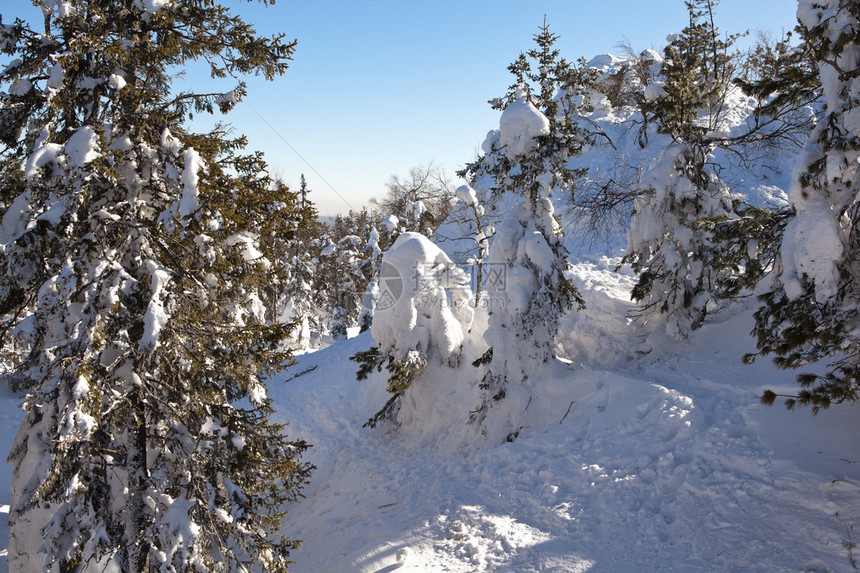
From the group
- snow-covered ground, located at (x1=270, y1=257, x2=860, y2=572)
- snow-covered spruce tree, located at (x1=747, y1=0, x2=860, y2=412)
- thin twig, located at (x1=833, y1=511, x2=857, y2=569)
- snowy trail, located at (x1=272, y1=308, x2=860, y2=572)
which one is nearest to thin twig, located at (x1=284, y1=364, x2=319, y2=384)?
snow-covered ground, located at (x1=270, y1=257, x2=860, y2=572)

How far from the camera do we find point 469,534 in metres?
7.73

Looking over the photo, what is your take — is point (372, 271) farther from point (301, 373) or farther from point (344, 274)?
point (301, 373)

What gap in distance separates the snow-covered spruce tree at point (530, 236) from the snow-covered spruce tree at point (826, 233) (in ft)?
17.6

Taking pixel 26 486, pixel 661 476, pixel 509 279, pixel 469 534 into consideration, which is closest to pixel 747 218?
pixel 661 476

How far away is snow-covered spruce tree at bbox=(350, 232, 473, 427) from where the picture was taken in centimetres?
1254

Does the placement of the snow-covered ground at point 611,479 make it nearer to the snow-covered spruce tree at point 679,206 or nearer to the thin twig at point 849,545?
the thin twig at point 849,545

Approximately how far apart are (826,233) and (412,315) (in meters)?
8.92

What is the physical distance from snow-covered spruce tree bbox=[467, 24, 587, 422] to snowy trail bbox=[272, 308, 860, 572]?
1291 millimetres

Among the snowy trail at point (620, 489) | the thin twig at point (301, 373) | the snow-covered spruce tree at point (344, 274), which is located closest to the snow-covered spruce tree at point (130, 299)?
the snowy trail at point (620, 489)

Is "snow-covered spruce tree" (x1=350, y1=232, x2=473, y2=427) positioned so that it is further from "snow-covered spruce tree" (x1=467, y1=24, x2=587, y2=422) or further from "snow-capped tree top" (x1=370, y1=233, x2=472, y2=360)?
"snow-covered spruce tree" (x1=467, y1=24, x2=587, y2=422)

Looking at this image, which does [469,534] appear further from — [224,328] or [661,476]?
[224,328]

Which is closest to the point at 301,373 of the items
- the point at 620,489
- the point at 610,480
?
the point at 610,480

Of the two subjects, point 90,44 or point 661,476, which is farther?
point 661,476

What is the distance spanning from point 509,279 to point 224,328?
7.05 metres
